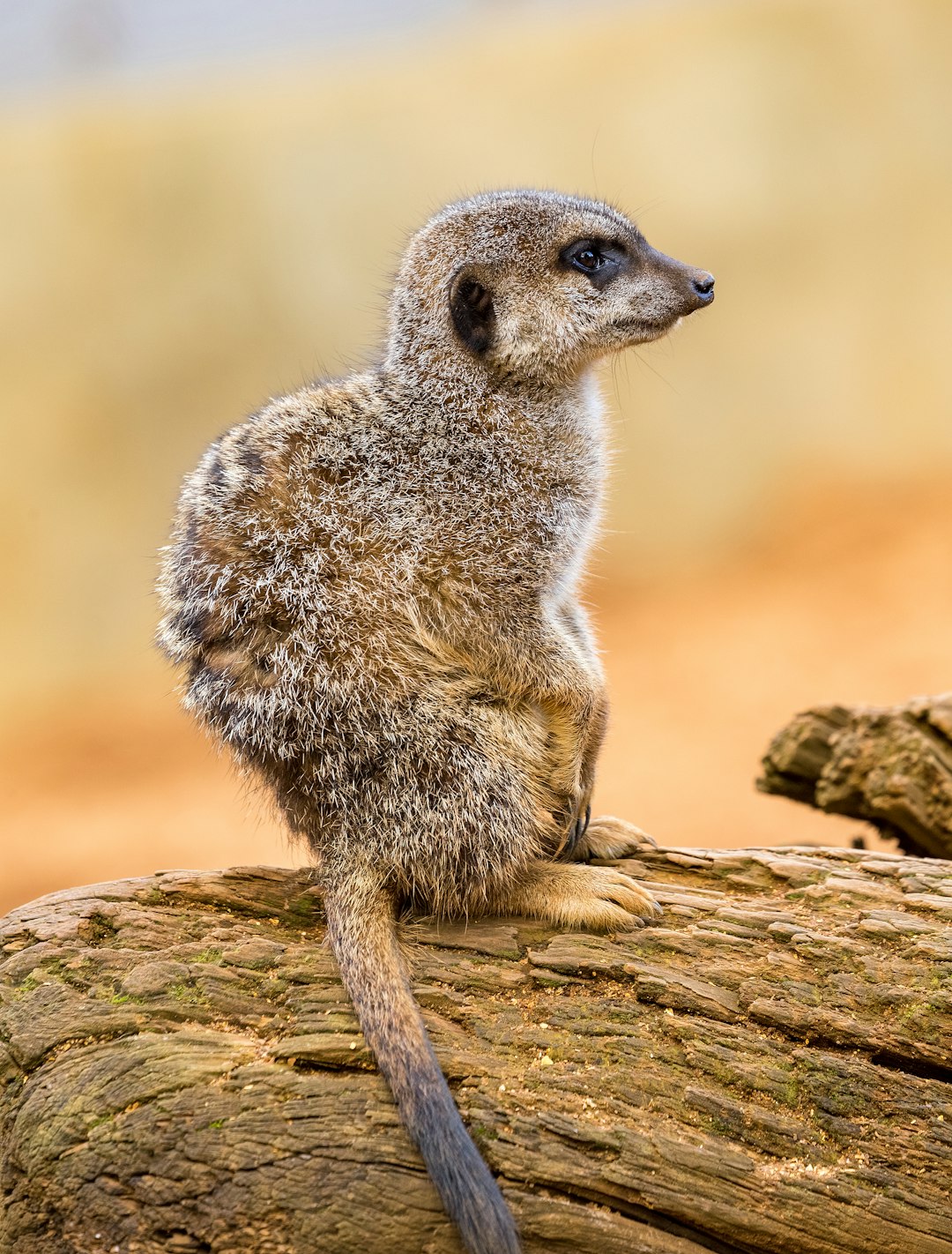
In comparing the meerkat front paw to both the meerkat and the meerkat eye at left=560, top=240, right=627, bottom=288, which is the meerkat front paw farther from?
the meerkat eye at left=560, top=240, right=627, bottom=288

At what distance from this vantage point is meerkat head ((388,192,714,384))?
3.38 m

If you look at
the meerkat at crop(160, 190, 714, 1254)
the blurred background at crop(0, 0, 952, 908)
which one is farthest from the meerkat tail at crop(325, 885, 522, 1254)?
the blurred background at crop(0, 0, 952, 908)

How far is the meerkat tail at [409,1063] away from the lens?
240 cm

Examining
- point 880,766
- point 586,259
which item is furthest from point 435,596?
point 880,766

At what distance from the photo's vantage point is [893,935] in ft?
9.98

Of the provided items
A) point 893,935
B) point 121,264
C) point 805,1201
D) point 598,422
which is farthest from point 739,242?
point 805,1201

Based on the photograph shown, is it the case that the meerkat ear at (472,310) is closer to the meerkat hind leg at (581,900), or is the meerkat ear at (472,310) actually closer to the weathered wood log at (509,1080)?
the meerkat hind leg at (581,900)

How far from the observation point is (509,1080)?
269 cm

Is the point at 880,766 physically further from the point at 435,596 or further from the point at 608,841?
the point at 435,596

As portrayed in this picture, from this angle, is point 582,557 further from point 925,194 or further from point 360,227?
point 925,194

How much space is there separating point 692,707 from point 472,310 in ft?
21.2

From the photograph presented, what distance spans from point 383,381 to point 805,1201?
237 centimetres

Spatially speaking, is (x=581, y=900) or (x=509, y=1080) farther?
(x=581, y=900)

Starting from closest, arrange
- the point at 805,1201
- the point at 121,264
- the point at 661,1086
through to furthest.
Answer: the point at 805,1201, the point at 661,1086, the point at 121,264
